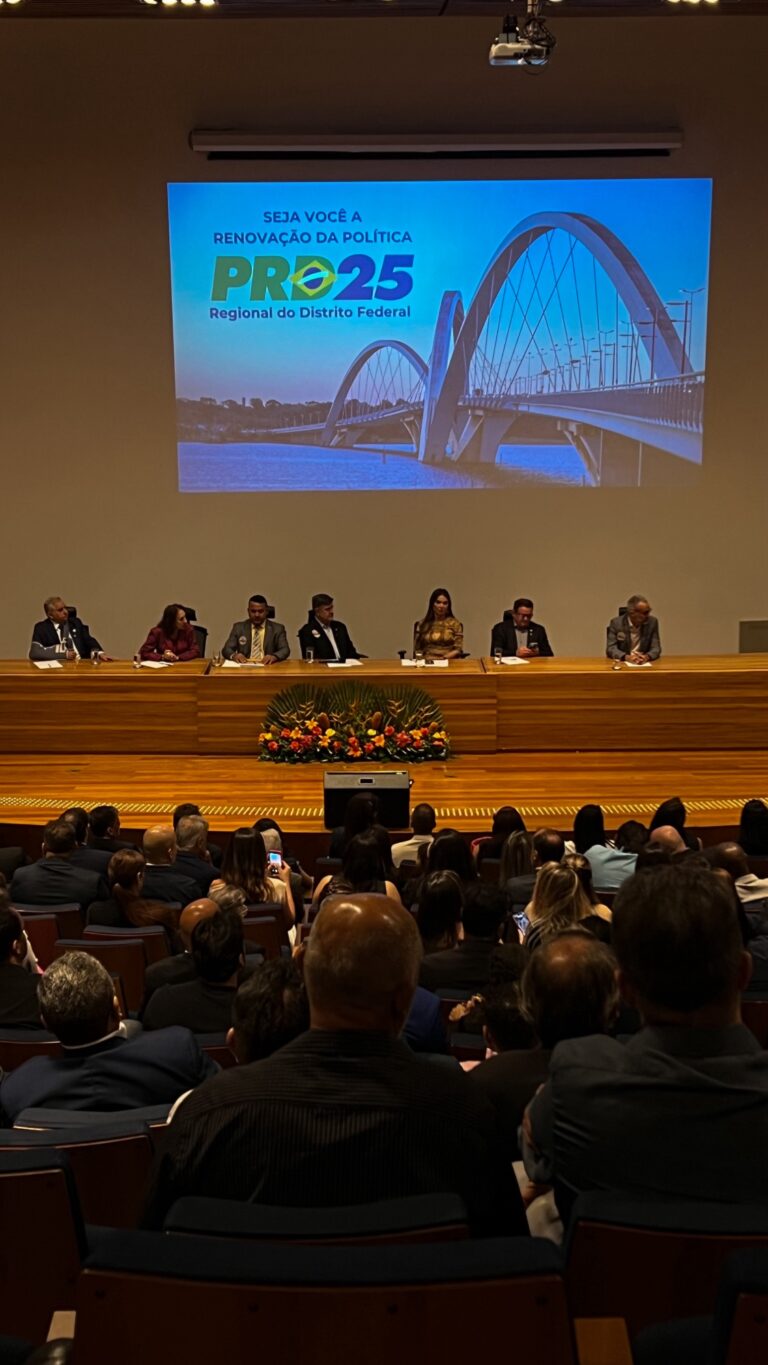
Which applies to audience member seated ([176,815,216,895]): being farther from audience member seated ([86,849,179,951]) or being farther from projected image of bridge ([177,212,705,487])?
projected image of bridge ([177,212,705,487])

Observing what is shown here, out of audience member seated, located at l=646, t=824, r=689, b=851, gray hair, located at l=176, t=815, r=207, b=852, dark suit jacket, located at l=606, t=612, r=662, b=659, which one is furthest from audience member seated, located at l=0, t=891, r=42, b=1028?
dark suit jacket, located at l=606, t=612, r=662, b=659

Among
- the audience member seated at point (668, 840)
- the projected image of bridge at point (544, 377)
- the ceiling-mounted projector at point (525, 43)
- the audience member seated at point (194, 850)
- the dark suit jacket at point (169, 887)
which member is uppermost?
the ceiling-mounted projector at point (525, 43)

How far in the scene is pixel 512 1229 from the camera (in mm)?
1759

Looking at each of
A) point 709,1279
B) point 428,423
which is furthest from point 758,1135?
point 428,423

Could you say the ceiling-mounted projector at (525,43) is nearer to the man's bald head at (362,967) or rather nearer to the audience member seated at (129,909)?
the audience member seated at (129,909)

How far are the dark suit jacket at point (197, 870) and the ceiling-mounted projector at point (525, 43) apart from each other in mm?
5287

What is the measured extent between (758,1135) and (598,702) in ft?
23.1

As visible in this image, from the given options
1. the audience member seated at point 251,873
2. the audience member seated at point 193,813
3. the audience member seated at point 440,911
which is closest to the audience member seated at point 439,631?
the audience member seated at point 193,813

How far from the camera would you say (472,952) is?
3.86 metres

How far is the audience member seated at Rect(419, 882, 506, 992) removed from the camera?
3.83m

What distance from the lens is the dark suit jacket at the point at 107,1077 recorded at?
8.64 feet

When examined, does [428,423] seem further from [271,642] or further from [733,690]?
[733,690]

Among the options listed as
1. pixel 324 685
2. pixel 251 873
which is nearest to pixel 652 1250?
pixel 251 873

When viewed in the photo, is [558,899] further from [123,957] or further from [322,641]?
[322,641]
